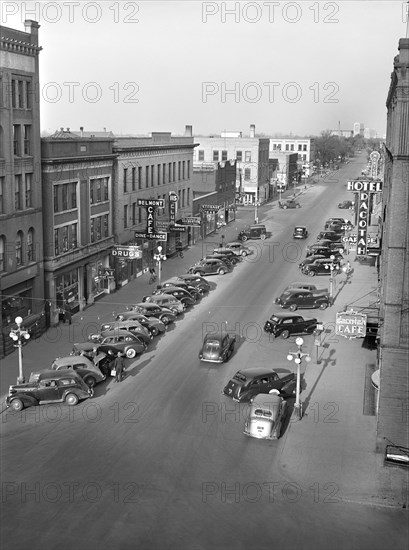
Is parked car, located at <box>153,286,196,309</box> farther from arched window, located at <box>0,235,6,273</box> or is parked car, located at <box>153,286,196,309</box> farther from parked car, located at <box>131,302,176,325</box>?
arched window, located at <box>0,235,6,273</box>

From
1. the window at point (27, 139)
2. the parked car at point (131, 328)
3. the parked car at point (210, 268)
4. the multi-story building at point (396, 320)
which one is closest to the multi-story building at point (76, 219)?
the window at point (27, 139)

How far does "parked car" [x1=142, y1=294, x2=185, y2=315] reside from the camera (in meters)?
40.8

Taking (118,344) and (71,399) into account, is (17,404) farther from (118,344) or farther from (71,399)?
(118,344)

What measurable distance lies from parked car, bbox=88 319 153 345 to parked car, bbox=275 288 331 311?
413 inches

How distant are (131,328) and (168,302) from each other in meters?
6.54

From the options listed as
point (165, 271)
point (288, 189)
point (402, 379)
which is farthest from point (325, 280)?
point (288, 189)

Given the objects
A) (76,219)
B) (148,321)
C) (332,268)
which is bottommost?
(148,321)

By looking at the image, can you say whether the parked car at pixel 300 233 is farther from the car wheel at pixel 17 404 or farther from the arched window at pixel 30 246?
the car wheel at pixel 17 404

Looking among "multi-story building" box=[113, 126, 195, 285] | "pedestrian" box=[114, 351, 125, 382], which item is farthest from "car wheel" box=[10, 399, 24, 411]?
"multi-story building" box=[113, 126, 195, 285]

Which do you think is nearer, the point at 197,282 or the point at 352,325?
the point at 352,325

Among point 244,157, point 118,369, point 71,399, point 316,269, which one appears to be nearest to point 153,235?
point 316,269

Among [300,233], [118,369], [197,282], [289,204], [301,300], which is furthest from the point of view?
[289,204]

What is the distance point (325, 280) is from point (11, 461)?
109 ft

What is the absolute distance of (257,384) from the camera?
27.5 meters
